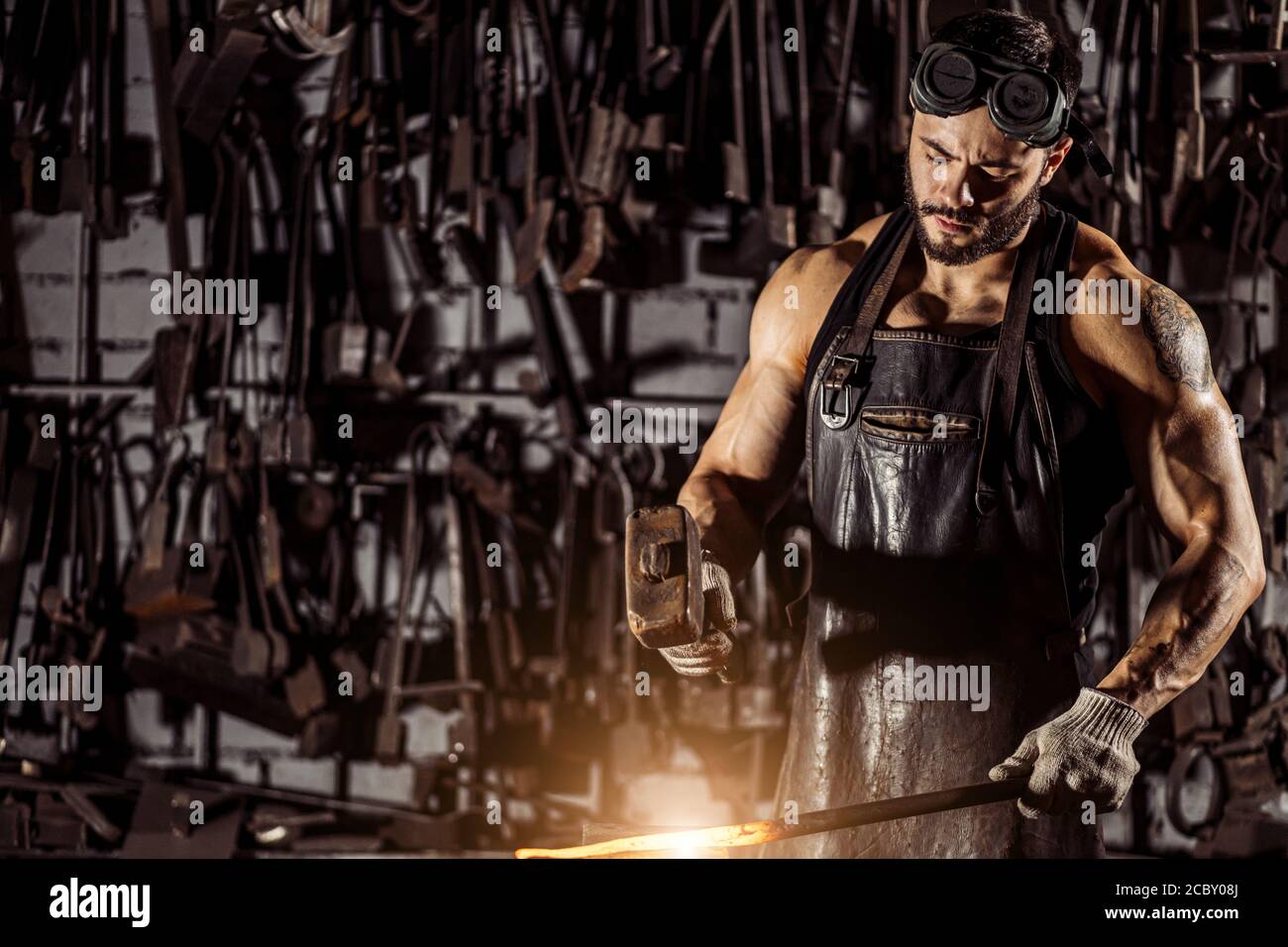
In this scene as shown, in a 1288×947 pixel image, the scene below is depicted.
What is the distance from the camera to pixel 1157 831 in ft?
14.2

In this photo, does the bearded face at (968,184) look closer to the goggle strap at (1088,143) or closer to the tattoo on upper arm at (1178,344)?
the goggle strap at (1088,143)

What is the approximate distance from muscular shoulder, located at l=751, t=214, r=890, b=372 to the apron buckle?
0.15 m

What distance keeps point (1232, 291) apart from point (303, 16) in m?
3.07

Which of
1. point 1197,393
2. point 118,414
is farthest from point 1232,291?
point 118,414

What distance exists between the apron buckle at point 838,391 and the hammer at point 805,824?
1.98 feet

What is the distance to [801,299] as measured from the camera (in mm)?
2328

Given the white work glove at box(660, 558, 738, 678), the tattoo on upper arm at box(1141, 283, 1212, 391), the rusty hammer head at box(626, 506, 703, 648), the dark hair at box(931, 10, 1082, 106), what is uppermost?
the dark hair at box(931, 10, 1082, 106)

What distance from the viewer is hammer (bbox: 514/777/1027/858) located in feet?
6.18

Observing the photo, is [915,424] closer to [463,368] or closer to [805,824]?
[805,824]

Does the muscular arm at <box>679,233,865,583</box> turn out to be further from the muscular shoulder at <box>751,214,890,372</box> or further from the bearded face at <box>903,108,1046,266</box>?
the bearded face at <box>903,108,1046,266</box>

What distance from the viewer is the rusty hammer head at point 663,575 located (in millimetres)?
1893

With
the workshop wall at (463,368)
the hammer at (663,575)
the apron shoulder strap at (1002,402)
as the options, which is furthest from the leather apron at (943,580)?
the workshop wall at (463,368)

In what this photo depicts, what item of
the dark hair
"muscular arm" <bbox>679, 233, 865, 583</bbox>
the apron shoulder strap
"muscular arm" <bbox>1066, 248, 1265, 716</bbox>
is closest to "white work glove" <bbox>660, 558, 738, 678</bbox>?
"muscular arm" <bbox>679, 233, 865, 583</bbox>
